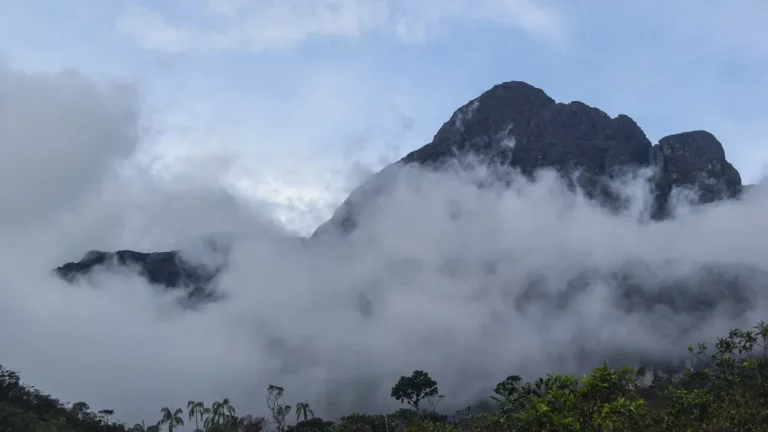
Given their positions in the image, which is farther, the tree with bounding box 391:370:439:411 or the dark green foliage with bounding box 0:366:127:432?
the tree with bounding box 391:370:439:411

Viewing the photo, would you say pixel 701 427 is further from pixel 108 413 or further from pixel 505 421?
pixel 108 413

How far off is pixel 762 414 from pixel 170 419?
426 feet

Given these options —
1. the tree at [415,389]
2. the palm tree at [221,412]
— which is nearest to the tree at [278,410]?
the palm tree at [221,412]

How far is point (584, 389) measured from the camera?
26.1 meters

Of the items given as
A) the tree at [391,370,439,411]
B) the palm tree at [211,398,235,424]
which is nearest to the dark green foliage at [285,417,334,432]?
the tree at [391,370,439,411]

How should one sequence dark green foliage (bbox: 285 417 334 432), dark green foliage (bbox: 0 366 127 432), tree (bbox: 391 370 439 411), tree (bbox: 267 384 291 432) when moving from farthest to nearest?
tree (bbox: 267 384 291 432), tree (bbox: 391 370 439 411), dark green foliage (bbox: 285 417 334 432), dark green foliage (bbox: 0 366 127 432)

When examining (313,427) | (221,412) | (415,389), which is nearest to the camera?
(313,427)

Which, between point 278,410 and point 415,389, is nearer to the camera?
point 415,389

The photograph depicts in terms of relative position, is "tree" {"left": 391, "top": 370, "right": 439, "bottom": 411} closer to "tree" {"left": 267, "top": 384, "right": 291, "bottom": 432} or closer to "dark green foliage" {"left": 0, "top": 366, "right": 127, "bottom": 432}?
"tree" {"left": 267, "top": 384, "right": 291, "bottom": 432}

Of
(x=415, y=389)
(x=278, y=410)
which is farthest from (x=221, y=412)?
(x=415, y=389)

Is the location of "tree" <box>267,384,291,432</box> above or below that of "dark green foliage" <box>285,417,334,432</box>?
above

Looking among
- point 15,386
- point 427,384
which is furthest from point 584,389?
point 15,386

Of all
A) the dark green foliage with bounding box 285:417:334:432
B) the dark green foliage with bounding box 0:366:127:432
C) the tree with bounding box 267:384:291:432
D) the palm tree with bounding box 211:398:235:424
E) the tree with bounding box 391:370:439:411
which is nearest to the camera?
the dark green foliage with bounding box 0:366:127:432

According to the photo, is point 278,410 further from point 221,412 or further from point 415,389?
point 415,389
